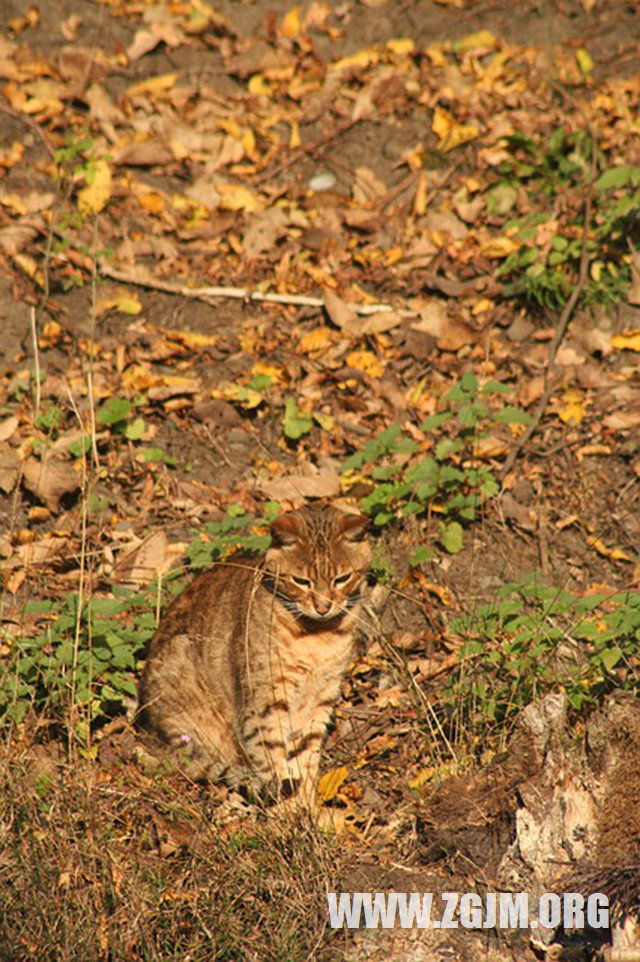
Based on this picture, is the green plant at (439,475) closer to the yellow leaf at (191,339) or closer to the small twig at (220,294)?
the small twig at (220,294)

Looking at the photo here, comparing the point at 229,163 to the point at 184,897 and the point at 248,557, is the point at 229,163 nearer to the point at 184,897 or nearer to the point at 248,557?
the point at 248,557

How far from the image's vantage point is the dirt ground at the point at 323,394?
14.9 feet

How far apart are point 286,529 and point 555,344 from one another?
2589mm

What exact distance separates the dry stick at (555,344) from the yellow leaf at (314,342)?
1.32m

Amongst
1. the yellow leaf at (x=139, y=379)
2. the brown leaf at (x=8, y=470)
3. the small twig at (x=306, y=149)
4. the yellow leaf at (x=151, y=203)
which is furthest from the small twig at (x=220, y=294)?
the brown leaf at (x=8, y=470)

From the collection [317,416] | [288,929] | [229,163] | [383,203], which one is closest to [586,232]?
[383,203]

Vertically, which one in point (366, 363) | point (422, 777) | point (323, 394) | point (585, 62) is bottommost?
point (422, 777)

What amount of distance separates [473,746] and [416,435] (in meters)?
2.37

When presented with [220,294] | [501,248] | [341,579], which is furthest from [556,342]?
[341,579]

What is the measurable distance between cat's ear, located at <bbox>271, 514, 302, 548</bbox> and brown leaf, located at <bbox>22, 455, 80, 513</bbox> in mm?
1533

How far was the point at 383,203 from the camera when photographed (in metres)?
7.73

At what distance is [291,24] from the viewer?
888 cm

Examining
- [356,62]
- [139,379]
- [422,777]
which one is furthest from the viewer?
[356,62]

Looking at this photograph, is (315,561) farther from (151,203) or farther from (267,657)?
(151,203)
